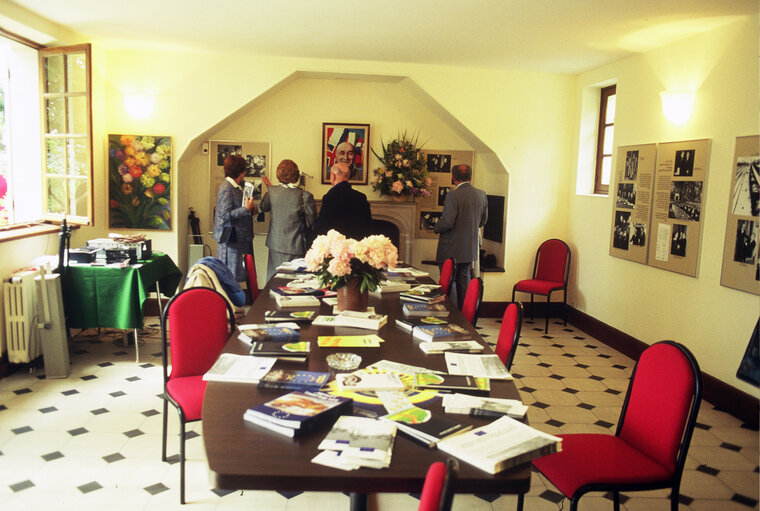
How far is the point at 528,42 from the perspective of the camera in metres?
5.59

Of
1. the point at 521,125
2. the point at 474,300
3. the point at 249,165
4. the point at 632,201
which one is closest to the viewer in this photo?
the point at 474,300

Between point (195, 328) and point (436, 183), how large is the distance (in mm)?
5202

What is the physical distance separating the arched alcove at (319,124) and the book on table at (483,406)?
17.6ft

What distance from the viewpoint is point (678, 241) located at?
5.17 metres

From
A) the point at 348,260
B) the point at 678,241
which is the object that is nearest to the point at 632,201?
the point at 678,241

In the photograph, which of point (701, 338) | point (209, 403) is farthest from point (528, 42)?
point (209, 403)

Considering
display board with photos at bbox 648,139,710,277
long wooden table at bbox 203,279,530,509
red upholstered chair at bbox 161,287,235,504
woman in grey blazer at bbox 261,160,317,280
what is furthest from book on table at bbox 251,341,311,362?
display board with photos at bbox 648,139,710,277

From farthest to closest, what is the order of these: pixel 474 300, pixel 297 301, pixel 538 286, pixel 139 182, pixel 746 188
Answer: pixel 538 286 < pixel 139 182 < pixel 746 188 < pixel 474 300 < pixel 297 301

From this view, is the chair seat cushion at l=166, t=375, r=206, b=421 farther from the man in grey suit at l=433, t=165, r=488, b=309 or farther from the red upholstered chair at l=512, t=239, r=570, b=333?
the red upholstered chair at l=512, t=239, r=570, b=333

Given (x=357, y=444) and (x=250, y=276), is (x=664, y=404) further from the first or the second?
(x=250, y=276)

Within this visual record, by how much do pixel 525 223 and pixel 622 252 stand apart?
147 centimetres

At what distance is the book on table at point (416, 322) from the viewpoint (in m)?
3.17

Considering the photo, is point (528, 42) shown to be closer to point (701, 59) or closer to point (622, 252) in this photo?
point (701, 59)

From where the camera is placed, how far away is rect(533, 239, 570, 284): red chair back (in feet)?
23.1
